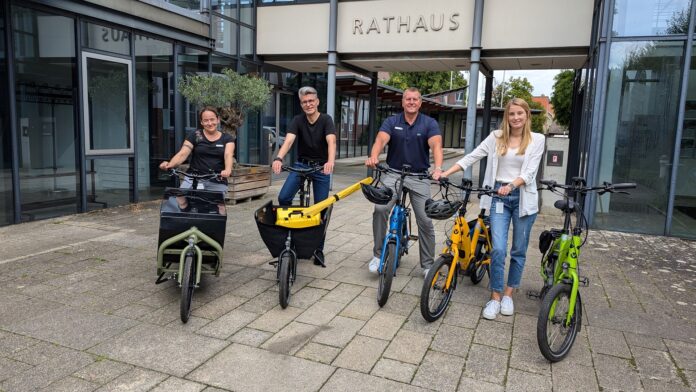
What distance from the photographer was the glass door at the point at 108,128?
755 centimetres

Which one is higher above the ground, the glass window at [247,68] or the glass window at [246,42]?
the glass window at [246,42]

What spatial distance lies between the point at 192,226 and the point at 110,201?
498cm

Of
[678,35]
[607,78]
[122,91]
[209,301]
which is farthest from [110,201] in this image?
[678,35]

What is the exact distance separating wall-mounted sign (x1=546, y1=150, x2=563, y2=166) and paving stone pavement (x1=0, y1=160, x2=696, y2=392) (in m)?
3.58

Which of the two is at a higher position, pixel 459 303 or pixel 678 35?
pixel 678 35

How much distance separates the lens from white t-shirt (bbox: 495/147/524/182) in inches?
148

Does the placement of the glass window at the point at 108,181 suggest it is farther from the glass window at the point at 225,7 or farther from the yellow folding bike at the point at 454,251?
the yellow folding bike at the point at 454,251

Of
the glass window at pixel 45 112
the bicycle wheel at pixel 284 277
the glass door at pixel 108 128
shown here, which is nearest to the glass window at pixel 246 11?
the glass door at pixel 108 128

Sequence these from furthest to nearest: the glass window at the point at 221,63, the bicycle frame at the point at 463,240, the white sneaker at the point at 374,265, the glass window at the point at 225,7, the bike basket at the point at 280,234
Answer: the glass window at the point at 221,63 → the glass window at the point at 225,7 → the white sneaker at the point at 374,265 → the bike basket at the point at 280,234 → the bicycle frame at the point at 463,240

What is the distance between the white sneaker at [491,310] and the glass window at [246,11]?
30.0 feet

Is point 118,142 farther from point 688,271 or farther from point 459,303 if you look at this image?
point 688,271

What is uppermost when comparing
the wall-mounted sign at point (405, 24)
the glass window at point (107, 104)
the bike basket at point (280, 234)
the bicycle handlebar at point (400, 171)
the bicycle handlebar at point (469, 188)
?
the wall-mounted sign at point (405, 24)

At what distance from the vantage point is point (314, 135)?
4.83 m

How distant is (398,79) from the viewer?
128 feet
